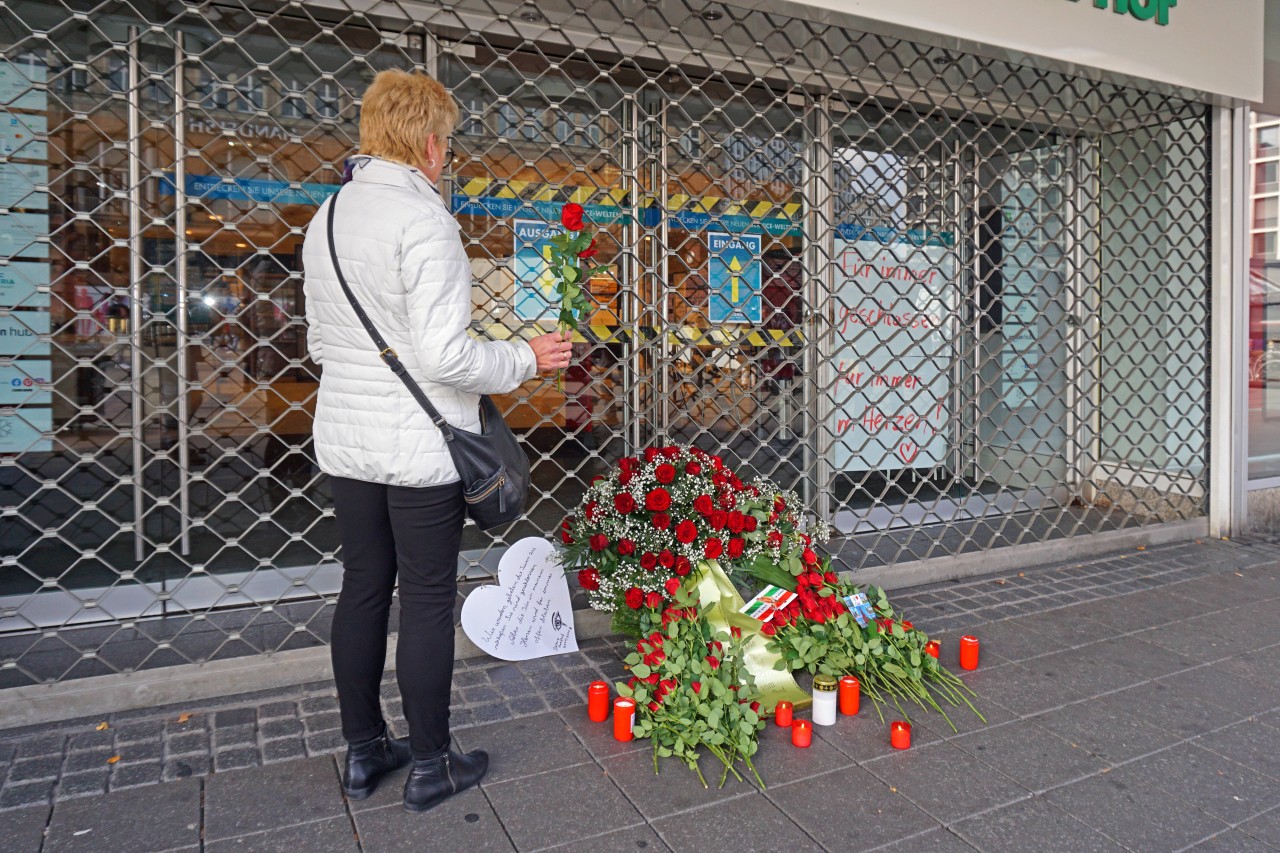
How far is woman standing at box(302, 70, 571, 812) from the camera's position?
2.51 metres

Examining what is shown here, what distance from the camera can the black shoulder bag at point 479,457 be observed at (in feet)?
8.41

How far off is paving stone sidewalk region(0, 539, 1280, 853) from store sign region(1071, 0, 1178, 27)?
142 inches

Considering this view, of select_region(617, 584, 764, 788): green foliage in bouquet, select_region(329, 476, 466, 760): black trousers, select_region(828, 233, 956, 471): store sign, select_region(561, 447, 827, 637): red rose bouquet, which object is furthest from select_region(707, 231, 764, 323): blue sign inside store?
select_region(329, 476, 466, 760): black trousers

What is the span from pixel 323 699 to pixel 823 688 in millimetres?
1918

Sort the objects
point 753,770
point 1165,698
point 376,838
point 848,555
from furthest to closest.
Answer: point 848,555 → point 1165,698 → point 753,770 → point 376,838

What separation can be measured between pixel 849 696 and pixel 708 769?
0.72 meters

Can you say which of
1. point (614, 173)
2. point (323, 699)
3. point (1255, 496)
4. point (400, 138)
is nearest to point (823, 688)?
point (323, 699)

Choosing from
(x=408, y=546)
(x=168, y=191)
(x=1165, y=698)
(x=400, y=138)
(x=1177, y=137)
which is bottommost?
(x=1165, y=698)

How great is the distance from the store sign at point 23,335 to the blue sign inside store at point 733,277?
3.59 m

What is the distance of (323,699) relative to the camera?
359 centimetres

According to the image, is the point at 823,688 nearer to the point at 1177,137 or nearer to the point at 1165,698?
the point at 1165,698

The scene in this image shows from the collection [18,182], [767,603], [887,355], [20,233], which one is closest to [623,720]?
[767,603]

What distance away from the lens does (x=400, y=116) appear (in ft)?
8.54

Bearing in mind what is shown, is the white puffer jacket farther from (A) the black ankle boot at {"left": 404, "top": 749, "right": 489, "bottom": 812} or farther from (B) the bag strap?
(A) the black ankle boot at {"left": 404, "top": 749, "right": 489, "bottom": 812}
